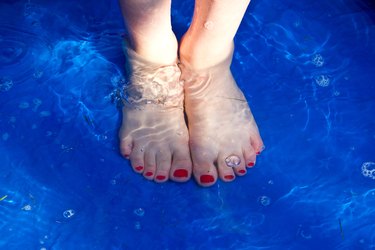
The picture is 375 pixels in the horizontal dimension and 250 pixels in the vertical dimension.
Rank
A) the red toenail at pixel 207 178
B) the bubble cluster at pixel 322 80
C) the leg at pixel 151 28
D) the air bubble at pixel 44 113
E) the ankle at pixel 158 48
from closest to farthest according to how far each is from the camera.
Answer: the leg at pixel 151 28 < the ankle at pixel 158 48 < the red toenail at pixel 207 178 < the air bubble at pixel 44 113 < the bubble cluster at pixel 322 80

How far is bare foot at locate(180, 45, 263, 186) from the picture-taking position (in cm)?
171

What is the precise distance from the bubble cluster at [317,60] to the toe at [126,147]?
90 centimetres

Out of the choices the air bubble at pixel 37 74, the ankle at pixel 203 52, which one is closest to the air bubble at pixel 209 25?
the ankle at pixel 203 52

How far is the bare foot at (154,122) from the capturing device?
1707mm

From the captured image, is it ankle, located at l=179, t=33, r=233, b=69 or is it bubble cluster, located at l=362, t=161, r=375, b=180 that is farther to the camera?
bubble cluster, located at l=362, t=161, r=375, b=180

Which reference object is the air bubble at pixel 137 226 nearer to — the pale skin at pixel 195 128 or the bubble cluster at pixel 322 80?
the pale skin at pixel 195 128

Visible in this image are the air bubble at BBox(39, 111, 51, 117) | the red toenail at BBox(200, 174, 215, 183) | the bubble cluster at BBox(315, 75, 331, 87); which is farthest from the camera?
the bubble cluster at BBox(315, 75, 331, 87)

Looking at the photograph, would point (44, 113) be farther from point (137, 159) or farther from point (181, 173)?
point (181, 173)

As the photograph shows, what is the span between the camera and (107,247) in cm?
159

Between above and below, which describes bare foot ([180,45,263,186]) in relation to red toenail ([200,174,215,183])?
above

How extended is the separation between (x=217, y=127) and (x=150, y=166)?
0.30 metres

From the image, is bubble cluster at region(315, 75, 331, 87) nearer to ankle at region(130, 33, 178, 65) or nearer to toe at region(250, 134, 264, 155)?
toe at region(250, 134, 264, 155)

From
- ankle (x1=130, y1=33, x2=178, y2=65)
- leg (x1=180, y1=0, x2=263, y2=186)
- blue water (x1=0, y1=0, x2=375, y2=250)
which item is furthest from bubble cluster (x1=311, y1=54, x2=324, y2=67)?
ankle (x1=130, y1=33, x2=178, y2=65)

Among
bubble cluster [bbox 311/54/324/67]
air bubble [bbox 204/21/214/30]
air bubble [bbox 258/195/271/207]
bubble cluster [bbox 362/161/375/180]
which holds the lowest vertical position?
air bubble [bbox 258/195/271/207]
